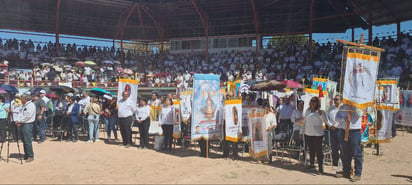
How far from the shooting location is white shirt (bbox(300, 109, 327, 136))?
7.14 metres

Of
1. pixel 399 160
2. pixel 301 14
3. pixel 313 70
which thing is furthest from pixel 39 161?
pixel 301 14

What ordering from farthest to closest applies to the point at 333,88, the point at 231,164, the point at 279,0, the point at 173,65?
1. the point at 173,65
2. the point at 279,0
3. the point at 333,88
4. the point at 231,164

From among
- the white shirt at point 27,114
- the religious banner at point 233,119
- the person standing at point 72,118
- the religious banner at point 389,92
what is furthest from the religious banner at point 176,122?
the religious banner at point 389,92

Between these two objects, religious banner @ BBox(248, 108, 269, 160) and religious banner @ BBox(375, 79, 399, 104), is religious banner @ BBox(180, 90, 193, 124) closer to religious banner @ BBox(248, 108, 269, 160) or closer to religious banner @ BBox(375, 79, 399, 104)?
religious banner @ BBox(248, 108, 269, 160)

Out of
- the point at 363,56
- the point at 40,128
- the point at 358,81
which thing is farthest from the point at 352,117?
the point at 40,128

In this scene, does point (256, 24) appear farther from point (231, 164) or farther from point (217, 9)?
point (231, 164)

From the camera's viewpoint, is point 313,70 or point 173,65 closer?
point 313,70

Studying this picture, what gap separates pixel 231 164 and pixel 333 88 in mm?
4275

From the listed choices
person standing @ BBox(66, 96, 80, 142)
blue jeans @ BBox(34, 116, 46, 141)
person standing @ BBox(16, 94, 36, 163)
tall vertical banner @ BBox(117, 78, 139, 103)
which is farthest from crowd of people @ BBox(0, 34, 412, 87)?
person standing @ BBox(16, 94, 36, 163)

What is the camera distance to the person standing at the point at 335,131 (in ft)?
23.0

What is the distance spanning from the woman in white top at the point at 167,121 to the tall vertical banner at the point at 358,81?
5.16 metres

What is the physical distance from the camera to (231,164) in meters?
8.11

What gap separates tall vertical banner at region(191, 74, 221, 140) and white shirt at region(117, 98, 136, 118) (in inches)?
113

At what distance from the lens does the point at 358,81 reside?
656cm
